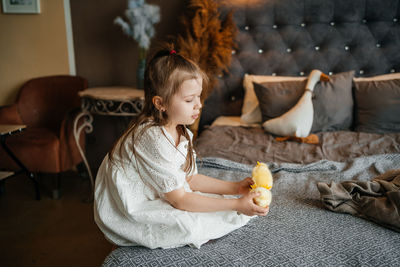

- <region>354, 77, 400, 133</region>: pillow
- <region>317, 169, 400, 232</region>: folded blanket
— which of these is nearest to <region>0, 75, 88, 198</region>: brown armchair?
<region>317, 169, 400, 232</region>: folded blanket

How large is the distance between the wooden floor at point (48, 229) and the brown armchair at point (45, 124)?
190 millimetres

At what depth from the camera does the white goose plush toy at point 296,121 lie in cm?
194

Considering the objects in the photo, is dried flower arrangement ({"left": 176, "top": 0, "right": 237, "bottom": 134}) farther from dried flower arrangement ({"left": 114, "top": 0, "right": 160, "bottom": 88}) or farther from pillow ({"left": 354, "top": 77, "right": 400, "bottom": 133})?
pillow ({"left": 354, "top": 77, "right": 400, "bottom": 133})

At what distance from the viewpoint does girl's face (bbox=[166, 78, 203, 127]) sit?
102 cm

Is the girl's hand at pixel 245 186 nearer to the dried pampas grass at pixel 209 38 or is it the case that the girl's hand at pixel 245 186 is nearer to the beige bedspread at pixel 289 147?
the beige bedspread at pixel 289 147

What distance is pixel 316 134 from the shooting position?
2057mm

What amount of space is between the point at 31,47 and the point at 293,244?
3044mm

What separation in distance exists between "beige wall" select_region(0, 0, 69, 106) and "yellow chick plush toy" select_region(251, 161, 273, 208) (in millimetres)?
2586

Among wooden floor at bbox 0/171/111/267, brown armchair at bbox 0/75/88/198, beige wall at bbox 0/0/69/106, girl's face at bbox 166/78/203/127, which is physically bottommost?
wooden floor at bbox 0/171/111/267

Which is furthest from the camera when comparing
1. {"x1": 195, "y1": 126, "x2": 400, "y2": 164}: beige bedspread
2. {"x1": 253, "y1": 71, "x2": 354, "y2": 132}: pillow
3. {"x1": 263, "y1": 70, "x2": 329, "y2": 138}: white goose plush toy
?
{"x1": 253, "y1": 71, "x2": 354, "y2": 132}: pillow

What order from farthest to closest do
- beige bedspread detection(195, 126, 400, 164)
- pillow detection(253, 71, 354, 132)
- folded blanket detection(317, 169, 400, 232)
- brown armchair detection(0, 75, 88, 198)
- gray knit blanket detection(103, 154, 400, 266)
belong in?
1. brown armchair detection(0, 75, 88, 198)
2. pillow detection(253, 71, 354, 132)
3. beige bedspread detection(195, 126, 400, 164)
4. folded blanket detection(317, 169, 400, 232)
5. gray knit blanket detection(103, 154, 400, 266)

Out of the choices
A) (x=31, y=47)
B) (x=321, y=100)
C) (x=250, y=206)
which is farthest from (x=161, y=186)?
(x=31, y=47)

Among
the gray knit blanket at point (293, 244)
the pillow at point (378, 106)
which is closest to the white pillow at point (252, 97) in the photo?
the pillow at point (378, 106)

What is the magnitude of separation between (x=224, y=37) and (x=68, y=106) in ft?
5.31
